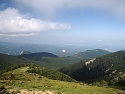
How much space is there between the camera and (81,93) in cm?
4041

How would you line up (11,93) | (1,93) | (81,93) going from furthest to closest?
(81,93) → (1,93) → (11,93)

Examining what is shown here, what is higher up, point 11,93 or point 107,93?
point 11,93

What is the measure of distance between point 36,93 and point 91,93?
1682 centimetres

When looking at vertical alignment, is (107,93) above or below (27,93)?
below

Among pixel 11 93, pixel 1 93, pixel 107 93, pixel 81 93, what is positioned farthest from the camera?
pixel 107 93

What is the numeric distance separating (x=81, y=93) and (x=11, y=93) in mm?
17044

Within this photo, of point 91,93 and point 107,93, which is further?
point 107,93

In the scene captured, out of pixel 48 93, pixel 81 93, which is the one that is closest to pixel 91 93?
pixel 81 93

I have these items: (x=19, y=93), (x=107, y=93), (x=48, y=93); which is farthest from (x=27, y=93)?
(x=107, y=93)

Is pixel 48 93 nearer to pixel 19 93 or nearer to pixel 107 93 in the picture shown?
pixel 19 93

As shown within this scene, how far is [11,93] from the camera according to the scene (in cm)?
3039

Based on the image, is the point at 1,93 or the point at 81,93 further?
the point at 81,93

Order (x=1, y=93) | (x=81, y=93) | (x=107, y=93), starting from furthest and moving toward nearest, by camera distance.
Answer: (x=107, y=93) → (x=81, y=93) → (x=1, y=93)

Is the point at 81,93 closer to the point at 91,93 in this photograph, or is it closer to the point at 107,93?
the point at 91,93
